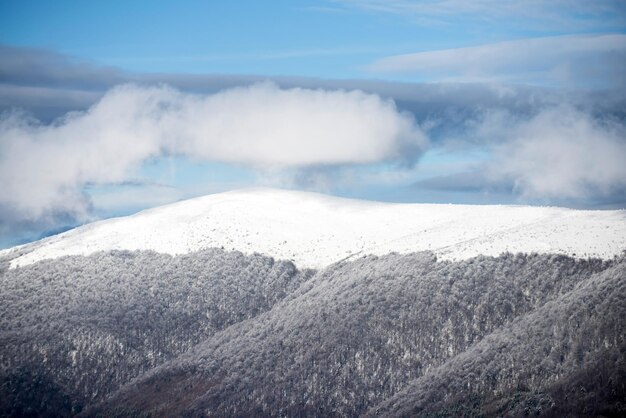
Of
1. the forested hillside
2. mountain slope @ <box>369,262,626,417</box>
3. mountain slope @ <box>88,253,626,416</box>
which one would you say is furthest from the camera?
the forested hillside

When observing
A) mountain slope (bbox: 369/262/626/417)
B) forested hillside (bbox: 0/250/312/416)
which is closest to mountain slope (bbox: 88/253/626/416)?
mountain slope (bbox: 369/262/626/417)

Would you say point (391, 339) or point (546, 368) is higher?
point (546, 368)

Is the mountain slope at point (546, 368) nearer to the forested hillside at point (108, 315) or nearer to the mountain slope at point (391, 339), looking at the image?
the mountain slope at point (391, 339)

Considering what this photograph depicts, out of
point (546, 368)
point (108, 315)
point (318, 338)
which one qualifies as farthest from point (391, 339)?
point (108, 315)

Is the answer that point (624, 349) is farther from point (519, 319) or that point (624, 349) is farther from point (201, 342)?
point (201, 342)

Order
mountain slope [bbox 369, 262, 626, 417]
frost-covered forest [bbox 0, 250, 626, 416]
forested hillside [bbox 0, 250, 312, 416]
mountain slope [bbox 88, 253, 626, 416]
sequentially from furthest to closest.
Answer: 1. forested hillside [bbox 0, 250, 312, 416]
2. mountain slope [bbox 88, 253, 626, 416]
3. frost-covered forest [bbox 0, 250, 626, 416]
4. mountain slope [bbox 369, 262, 626, 417]

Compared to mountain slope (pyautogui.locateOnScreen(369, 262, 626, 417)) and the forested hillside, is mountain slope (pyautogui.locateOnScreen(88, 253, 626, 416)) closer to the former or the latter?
mountain slope (pyautogui.locateOnScreen(369, 262, 626, 417))

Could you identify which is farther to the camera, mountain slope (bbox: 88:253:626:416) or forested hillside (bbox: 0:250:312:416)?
forested hillside (bbox: 0:250:312:416)

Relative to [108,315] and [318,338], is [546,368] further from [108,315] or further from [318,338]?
[108,315]
